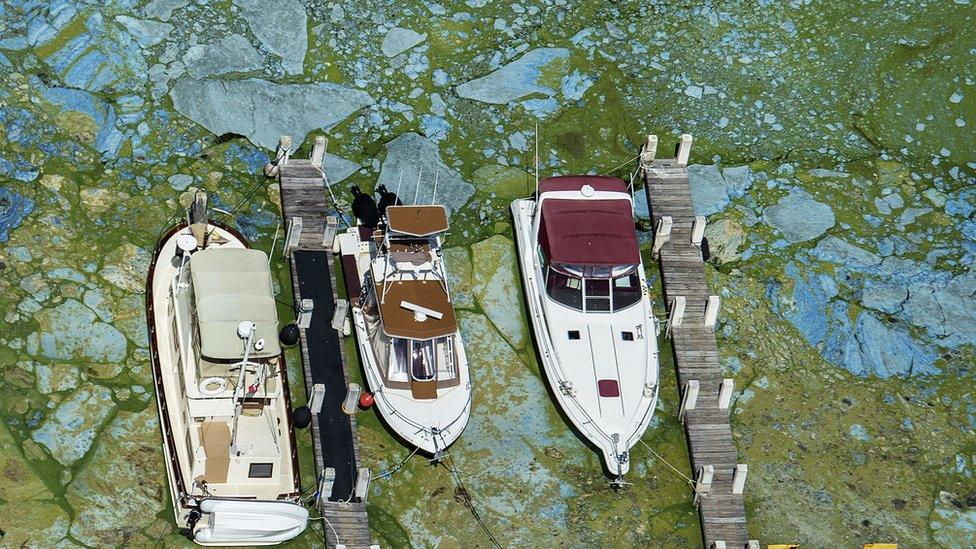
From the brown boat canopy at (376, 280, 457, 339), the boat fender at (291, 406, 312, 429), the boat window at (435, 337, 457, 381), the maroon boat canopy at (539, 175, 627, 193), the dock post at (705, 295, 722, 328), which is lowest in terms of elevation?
the dock post at (705, 295, 722, 328)

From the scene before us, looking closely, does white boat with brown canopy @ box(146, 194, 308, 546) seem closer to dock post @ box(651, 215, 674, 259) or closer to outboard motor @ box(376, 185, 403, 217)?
outboard motor @ box(376, 185, 403, 217)

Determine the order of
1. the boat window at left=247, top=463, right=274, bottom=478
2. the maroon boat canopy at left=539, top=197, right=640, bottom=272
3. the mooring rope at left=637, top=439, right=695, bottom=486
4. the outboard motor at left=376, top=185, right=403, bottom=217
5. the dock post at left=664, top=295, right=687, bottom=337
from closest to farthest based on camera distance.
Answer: the boat window at left=247, top=463, right=274, bottom=478, the mooring rope at left=637, top=439, right=695, bottom=486, the maroon boat canopy at left=539, top=197, right=640, bottom=272, the dock post at left=664, top=295, right=687, bottom=337, the outboard motor at left=376, top=185, right=403, bottom=217

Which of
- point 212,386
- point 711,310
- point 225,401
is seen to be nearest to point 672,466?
point 711,310

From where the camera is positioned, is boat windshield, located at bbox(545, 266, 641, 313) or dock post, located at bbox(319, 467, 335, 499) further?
boat windshield, located at bbox(545, 266, 641, 313)

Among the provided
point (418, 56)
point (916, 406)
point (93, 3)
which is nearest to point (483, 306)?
point (418, 56)

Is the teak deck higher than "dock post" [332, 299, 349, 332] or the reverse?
the reverse

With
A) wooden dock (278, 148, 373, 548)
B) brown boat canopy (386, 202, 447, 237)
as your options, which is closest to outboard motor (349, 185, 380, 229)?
wooden dock (278, 148, 373, 548)

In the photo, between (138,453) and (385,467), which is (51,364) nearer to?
(138,453)

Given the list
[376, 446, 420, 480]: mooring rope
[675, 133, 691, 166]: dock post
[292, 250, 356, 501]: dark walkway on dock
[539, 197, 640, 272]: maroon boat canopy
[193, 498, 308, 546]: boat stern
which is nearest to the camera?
[193, 498, 308, 546]: boat stern

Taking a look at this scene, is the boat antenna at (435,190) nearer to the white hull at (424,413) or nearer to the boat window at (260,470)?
the white hull at (424,413)
